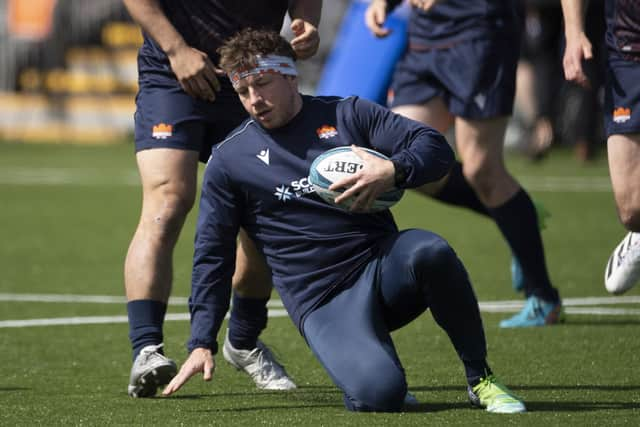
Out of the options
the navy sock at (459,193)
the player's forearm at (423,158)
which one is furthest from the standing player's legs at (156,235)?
the navy sock at (459,193)

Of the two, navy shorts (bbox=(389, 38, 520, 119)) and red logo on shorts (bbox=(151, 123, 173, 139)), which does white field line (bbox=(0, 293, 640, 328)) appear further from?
red logo on shorts (bbox=(151, 123, 173, 139))

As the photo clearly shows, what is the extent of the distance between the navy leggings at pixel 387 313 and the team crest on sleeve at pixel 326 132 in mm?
424

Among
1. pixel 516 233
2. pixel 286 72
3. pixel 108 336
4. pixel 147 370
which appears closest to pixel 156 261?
pixel 147 370

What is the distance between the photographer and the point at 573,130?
832 inches

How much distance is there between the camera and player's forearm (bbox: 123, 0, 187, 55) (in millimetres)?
5473

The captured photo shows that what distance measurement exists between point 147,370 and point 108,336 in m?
1.66

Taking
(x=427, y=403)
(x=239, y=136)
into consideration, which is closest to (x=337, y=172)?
(x=239, y=136)

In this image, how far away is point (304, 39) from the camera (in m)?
5.60

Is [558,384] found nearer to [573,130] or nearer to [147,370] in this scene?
[147,370]

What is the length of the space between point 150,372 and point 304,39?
1.45 metres

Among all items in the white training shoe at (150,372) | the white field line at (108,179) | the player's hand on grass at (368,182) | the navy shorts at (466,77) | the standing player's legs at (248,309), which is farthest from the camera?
the white field line at (108,179)

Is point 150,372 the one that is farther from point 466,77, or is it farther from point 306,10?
point 466,77

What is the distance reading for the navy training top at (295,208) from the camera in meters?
4.99

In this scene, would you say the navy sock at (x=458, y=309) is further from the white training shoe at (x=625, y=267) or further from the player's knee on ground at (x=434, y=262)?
the white training shoe at (x=625, y=267)
